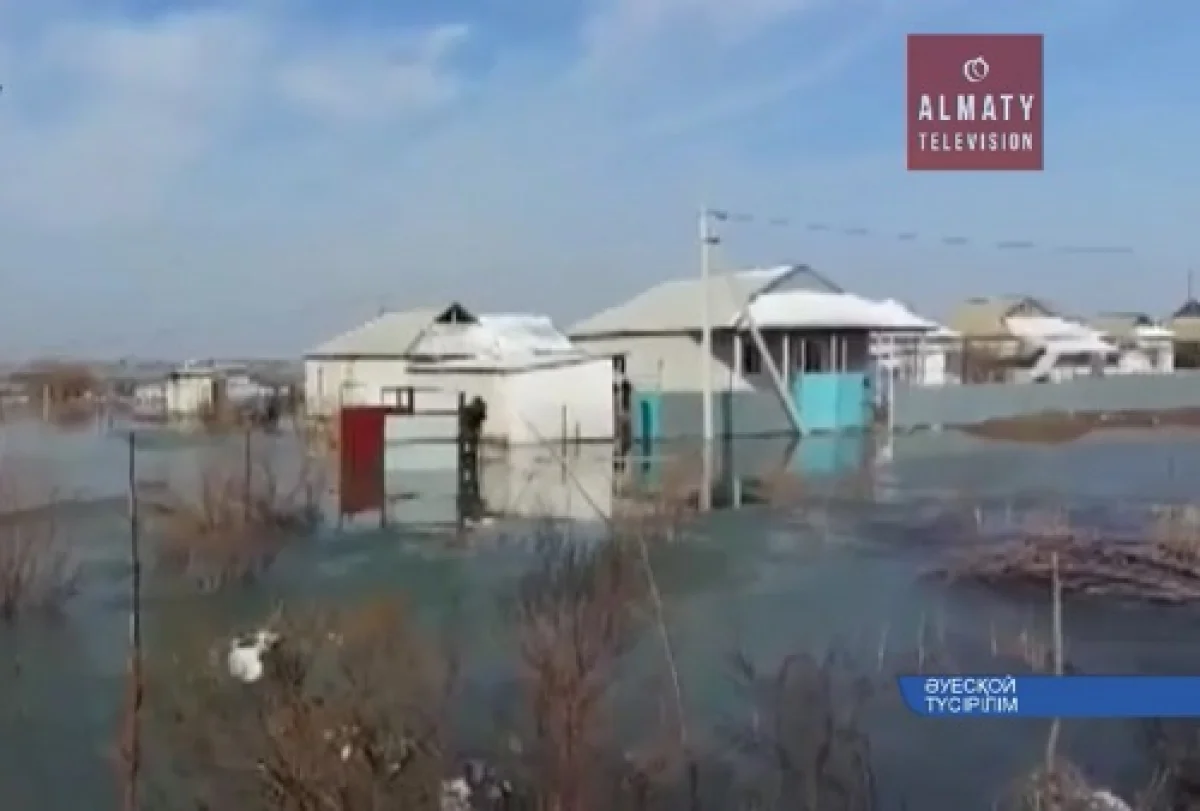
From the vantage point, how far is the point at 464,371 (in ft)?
4.42

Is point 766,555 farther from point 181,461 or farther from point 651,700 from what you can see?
point 181,461

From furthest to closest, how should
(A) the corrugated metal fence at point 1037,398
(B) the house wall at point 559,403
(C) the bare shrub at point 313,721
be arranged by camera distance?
(A) the corrugated metal fence at point 1037,398 → (B) the house wall at point 559,403 → (C) the bare shrub at point 313,721

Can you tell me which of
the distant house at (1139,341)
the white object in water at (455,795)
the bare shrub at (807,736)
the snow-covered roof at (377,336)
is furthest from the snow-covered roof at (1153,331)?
the white object in water at (455,795)

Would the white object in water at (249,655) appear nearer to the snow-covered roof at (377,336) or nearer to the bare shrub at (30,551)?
the bare shrub at (30,551)

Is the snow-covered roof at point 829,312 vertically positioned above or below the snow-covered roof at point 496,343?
above

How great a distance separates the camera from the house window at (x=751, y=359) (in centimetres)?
140

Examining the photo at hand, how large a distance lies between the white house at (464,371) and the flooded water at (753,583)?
63mm

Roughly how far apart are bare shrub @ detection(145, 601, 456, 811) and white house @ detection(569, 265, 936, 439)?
36cm

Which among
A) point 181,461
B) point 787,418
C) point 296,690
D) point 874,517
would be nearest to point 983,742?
point 874,517

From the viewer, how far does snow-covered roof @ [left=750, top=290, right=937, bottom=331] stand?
1.39 meters

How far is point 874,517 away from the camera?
147 cm

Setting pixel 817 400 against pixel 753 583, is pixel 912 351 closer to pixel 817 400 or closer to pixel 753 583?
pixel 817 400

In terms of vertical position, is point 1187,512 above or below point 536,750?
above

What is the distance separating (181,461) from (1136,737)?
105 centimetres
